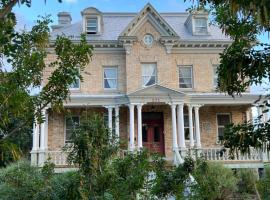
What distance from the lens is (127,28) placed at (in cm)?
2441

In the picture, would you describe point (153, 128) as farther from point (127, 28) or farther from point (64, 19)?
point (64, 19)

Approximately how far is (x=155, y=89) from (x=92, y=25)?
251 inches

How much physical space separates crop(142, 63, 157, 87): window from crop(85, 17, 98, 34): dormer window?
408 centimetres

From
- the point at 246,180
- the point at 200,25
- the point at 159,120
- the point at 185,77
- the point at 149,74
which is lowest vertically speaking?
the point at 246,180

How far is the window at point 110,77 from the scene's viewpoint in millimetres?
24953

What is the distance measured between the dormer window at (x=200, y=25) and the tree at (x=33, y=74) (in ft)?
67.6

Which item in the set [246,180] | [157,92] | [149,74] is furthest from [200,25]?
[246,180]

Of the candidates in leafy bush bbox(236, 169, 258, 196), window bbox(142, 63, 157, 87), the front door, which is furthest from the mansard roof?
leafy bush bbox(236, 169, 258, 196)

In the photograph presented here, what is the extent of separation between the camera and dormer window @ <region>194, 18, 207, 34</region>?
26411 mm

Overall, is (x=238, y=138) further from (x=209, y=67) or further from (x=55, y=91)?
(x=209, y=67)

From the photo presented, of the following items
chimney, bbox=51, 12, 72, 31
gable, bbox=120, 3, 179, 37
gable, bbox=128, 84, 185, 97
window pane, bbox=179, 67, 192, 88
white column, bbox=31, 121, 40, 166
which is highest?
chimney, bbox=51, 12, 72, 31

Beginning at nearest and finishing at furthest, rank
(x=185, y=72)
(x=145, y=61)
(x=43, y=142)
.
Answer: (x=43, y=142)
(x=145, y=61)
(x=185, y=72)

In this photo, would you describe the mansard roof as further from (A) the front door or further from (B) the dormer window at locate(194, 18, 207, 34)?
(A) the front door

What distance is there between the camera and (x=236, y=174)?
19.7 meters
